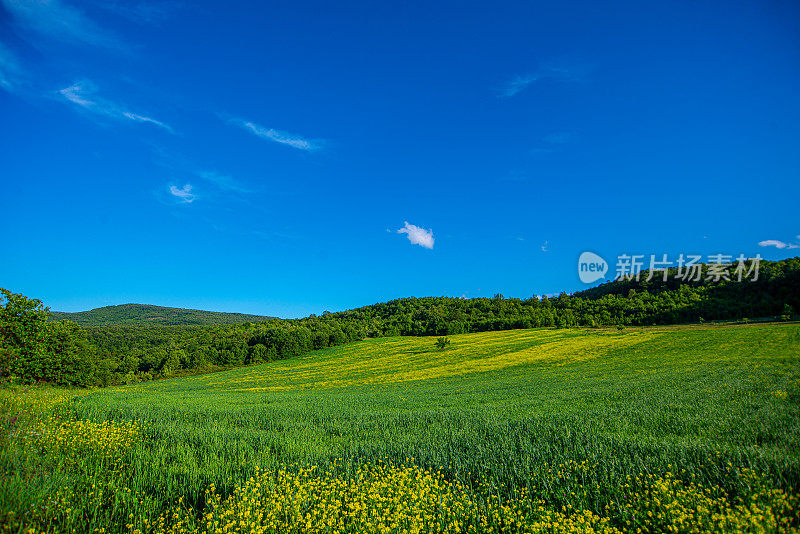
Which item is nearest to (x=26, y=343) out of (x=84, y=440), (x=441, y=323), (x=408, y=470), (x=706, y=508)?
(x=84, y=440)

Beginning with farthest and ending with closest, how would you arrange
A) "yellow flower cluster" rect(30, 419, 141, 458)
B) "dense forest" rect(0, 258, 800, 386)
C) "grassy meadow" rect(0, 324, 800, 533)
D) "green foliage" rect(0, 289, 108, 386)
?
1. "dense forest" rect(0, 258, 800, 386)
2. "green foliage" rect(0, 289, 108, 386)
3. "yellow flower cluster" rect(30, 419, 141, 458)
4. "grassy meadow" rect(0, 324, 800, 533)

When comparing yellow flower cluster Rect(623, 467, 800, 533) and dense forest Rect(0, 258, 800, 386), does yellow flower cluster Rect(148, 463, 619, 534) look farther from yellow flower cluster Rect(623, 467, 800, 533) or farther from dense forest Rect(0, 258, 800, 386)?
dense forest Rect(0, 258, 800, 386)

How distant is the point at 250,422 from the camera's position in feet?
37.5

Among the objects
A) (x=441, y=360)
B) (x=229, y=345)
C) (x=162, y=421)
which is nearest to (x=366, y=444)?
(x=162, y=421)

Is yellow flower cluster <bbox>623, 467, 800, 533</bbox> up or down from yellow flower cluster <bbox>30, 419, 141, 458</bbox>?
up

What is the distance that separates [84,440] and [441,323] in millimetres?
95258

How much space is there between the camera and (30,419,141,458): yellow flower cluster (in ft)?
24.0

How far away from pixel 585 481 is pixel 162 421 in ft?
Answer: 40.3

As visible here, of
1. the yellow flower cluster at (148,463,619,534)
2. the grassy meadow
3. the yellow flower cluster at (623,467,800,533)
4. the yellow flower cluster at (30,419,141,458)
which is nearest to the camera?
the yellow flower cluster at (623,467,800,533)

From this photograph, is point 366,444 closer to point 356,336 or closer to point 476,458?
point 476,458

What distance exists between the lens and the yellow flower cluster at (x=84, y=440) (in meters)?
7.32

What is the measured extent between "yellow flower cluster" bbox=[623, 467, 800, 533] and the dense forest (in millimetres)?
52195

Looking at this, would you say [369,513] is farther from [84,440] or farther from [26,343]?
[26,343]

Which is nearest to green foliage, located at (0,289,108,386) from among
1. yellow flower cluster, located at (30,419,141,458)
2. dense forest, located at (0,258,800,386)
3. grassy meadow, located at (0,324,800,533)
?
dense forest, located at (0,258,800,386)
